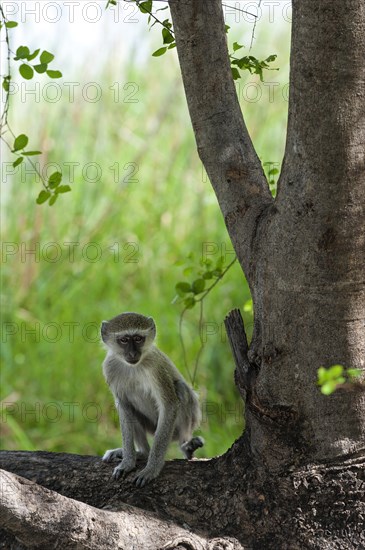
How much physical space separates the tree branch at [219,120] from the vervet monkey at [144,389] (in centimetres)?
131

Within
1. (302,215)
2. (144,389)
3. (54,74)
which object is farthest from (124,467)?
(54,74)

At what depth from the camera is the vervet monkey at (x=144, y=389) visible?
4324 mm

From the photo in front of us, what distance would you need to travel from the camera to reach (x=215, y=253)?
7.08m

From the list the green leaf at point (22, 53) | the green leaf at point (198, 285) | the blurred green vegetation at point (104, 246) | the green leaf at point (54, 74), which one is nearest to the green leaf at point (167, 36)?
the green leaf at point (54, 74)

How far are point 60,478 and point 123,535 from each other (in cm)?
57

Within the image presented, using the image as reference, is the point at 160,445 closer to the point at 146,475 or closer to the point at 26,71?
the point at 146,475

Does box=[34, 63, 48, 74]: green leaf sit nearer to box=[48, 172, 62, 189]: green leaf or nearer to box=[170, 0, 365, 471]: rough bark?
box=[48, 172, 62, 189]: green leaf

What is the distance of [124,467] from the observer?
3713 mm

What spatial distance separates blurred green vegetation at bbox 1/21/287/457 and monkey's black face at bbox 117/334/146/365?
74.4 inches

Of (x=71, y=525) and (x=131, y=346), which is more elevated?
(x=131, y=346)

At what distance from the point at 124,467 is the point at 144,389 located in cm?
77

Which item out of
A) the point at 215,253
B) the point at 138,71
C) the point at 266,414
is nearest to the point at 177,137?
the point at 138,71

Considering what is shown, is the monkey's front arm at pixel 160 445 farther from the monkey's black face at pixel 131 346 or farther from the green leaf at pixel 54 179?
the green leaf at pixel 54 179

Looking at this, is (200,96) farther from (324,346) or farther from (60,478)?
(60,478)
